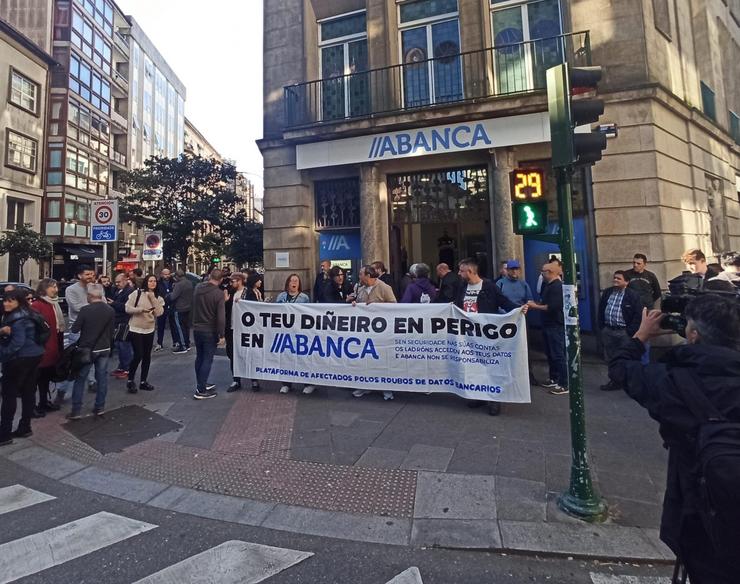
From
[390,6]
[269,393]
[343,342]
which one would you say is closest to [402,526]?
[343,342]

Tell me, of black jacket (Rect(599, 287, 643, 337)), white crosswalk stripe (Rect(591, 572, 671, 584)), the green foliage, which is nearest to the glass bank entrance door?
black jacket (Rect(599, 287, 643, 337))

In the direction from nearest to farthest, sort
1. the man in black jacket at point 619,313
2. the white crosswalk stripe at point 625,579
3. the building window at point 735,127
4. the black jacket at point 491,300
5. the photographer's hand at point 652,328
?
the photographer's hand at point 652,328
the white crosswalk stripe at point 625,579
the black jacket at point 491,300
the man in black jacket at point 619,313
the building window at point 735,127

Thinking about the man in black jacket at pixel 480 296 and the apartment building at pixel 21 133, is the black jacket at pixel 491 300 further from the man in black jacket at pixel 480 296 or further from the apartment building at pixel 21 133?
the apartment building at pixel 21 133

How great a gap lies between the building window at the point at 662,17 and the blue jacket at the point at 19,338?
13232mm

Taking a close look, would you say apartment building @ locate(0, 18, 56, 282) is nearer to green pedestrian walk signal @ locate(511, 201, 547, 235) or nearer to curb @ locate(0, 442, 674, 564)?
curb @ locate(0, 442, 674, 564)

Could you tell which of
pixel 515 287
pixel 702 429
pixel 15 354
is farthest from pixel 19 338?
pixel 515 287

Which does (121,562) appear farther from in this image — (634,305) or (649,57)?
(649,57)

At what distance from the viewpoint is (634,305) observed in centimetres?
636

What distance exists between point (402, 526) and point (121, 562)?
205cm

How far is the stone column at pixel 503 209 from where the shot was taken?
989cm

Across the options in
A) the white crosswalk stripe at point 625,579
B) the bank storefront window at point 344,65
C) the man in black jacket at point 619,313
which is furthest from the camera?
the bank storefront window at point 344,65

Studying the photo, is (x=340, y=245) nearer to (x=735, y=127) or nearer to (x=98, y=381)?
(x=98, y=381)

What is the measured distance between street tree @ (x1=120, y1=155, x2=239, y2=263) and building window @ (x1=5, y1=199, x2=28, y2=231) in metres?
9.72

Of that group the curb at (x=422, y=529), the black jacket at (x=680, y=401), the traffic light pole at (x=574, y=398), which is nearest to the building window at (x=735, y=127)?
the traffic light pole at (x=574, y=398)
